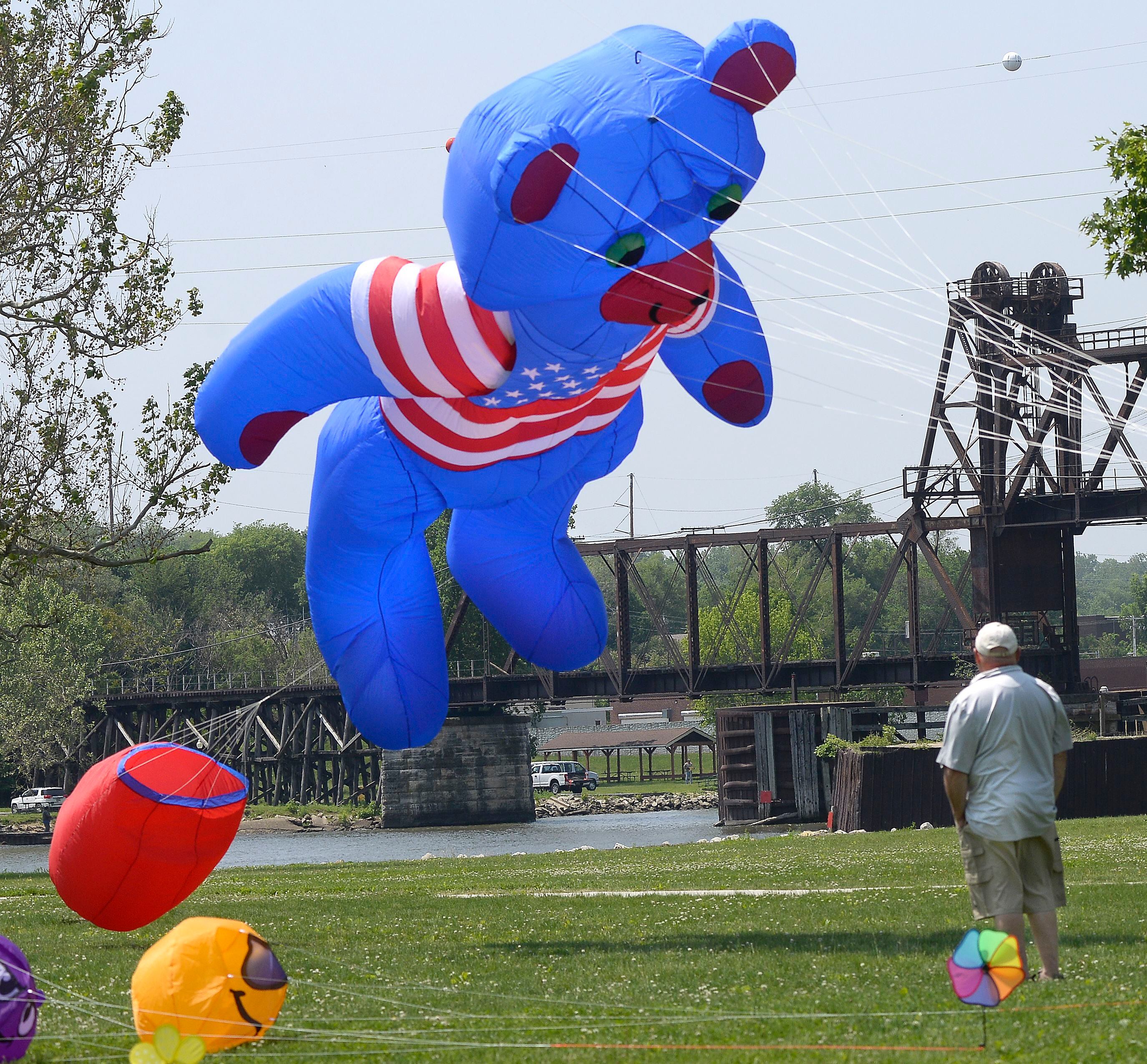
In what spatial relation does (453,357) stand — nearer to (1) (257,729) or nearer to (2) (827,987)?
(2) (827,987)

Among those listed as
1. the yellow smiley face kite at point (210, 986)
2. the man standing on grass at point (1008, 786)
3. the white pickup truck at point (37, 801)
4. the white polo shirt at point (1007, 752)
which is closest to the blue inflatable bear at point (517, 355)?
the man standing on grass at point (1008, 786)

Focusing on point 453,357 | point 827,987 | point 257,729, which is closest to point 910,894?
point 827,987

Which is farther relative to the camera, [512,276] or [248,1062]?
[512,276]

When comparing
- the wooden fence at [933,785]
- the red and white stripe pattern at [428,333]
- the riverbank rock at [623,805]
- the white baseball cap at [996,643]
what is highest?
the red and white stripe pattern at [428,333]

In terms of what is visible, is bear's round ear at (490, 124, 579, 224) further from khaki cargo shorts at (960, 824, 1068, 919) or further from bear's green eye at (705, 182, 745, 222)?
khaki cargo shorts at (960, 824, 1068, 919)

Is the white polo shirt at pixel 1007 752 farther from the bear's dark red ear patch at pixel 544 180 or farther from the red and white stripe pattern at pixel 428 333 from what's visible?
the red and white stripe pattern at pixel 428 333

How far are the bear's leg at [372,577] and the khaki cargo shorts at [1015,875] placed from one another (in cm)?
618

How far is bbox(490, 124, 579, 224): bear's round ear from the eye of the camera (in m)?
10.0

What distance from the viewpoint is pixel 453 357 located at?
38.3 ft

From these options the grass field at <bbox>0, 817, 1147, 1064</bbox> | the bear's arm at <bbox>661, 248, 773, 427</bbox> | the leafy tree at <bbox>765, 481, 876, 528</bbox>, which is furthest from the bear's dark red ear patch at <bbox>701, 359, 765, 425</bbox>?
the leafy tree at <bbox>765, 481, 876, 528</bbox>

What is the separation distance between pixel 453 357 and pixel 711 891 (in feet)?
23.3

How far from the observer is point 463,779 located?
6147 cm

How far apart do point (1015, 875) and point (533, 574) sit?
6.70 meters

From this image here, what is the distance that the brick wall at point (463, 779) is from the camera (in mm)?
60625
